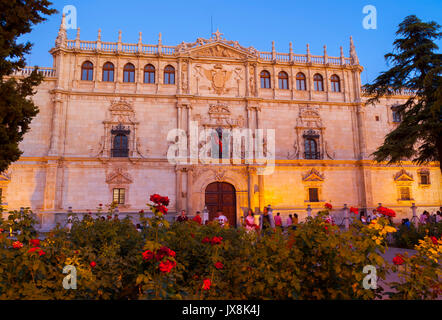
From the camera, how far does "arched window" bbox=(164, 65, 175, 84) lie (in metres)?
23.9

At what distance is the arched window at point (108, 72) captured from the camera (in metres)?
23.1

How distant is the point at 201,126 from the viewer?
23422 mm

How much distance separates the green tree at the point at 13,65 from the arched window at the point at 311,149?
65.9 feet

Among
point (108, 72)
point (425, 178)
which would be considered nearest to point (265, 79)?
point (108, 72)

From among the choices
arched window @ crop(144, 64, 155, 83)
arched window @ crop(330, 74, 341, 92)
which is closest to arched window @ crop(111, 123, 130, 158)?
arched window @ crop(144, 64, 155, 83)

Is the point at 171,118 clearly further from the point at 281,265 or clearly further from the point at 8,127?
the point at 281,265

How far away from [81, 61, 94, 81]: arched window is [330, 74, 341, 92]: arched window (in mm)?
20850

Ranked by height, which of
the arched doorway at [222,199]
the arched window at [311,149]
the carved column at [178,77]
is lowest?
the arched doorway at [222,199]

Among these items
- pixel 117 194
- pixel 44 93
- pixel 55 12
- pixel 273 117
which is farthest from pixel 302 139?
pixel 44 93

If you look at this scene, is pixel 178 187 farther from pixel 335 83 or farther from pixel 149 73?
pixel 335 83

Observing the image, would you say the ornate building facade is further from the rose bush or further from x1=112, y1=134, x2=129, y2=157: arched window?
the rose bush

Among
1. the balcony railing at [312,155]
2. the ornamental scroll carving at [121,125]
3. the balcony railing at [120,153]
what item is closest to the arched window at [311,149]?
the balcony railing at [312,155]

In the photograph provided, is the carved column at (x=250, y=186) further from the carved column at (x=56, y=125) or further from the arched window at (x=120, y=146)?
the carved column at (x=56, y=125)
